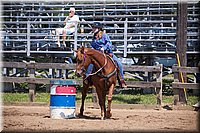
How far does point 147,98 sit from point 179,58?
5.68 feet

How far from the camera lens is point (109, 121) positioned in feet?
36.5

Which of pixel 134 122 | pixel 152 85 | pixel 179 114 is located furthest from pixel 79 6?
pixel 134 122

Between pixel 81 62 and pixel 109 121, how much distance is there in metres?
1.44

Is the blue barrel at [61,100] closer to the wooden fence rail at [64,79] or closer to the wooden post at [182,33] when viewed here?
the wooden fence rail at [64,79]

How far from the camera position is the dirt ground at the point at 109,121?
9734mm

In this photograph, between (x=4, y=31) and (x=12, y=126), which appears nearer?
(x=12, y=126)

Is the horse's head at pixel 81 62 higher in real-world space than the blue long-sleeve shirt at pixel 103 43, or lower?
lower

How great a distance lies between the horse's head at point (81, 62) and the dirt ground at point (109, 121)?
108 cm

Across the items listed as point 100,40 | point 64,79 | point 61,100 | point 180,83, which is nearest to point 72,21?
point 64,79

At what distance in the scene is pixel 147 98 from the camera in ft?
54.4

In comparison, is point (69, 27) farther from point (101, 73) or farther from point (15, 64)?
point (101, 73)

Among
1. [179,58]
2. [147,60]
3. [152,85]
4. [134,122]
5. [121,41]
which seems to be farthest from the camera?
[147,60]

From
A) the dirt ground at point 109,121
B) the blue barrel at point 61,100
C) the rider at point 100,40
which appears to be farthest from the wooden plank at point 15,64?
the blue barrel at point 61,100

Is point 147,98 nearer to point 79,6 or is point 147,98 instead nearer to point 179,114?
point 179,114
